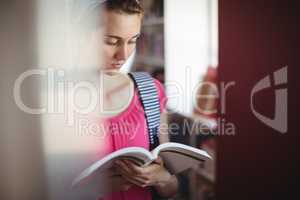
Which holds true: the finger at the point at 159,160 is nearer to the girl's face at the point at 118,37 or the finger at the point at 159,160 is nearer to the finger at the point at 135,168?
the finger at the point at 135,168

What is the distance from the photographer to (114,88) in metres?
1.00

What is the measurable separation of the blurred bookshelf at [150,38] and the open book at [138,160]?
209 millimetres

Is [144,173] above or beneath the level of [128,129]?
beneath

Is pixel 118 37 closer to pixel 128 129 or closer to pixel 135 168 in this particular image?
pixel 128 129

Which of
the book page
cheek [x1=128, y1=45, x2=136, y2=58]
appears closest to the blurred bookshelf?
cheek [x1=128, y1=45, x2=136, y2=58]

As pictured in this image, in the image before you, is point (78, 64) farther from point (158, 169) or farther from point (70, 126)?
point (158, 169)

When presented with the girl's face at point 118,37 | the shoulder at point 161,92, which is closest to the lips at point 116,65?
the girl's face at point 118,37

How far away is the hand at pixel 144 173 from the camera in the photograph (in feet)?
3.32

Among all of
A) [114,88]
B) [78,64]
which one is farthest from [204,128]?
[78,64]

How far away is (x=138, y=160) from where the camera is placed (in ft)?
3.32

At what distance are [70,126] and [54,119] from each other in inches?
1.7

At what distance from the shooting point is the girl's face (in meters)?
0.97

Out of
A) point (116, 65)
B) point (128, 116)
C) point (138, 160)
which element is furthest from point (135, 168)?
point (116, 65)

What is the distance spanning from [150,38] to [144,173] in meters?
0.35
